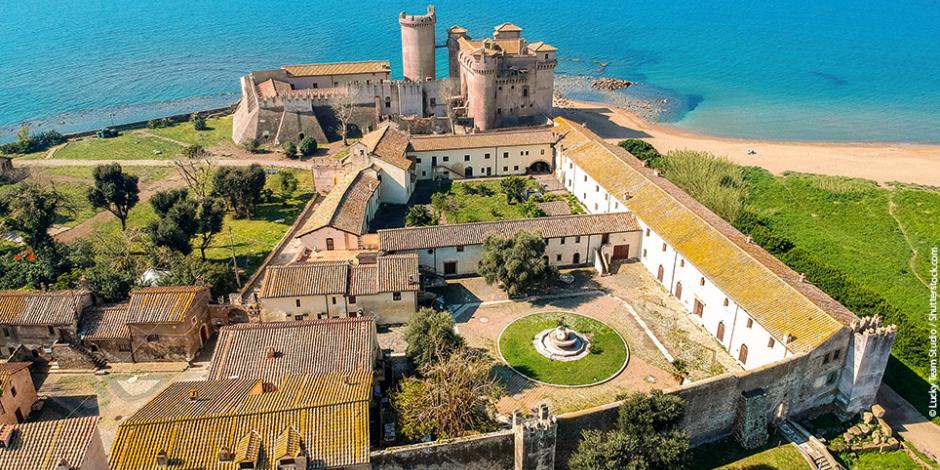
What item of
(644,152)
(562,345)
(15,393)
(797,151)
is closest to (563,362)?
(562,345)

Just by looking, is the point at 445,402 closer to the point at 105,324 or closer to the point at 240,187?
the point at 105,324

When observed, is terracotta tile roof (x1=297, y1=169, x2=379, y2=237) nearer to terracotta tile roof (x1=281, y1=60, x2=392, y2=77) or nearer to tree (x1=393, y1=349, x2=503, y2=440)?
tree (x1=393, y1=349, x2=503, y2=440)

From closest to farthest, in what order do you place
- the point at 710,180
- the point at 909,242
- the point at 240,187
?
1. the point at 909,242
2. the point at 240,187
3. the point at 710,180

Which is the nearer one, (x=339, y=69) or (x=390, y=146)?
(x=390, y=146)

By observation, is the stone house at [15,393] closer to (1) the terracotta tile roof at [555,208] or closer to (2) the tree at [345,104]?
(1) the terracotta tile roof at [555,208]

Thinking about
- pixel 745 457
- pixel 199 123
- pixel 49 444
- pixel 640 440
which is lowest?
pixel 745 457

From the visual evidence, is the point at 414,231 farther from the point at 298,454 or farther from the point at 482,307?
the point at 298,454

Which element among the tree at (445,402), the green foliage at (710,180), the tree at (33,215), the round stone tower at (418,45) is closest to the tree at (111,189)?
the tree at (33,215)
